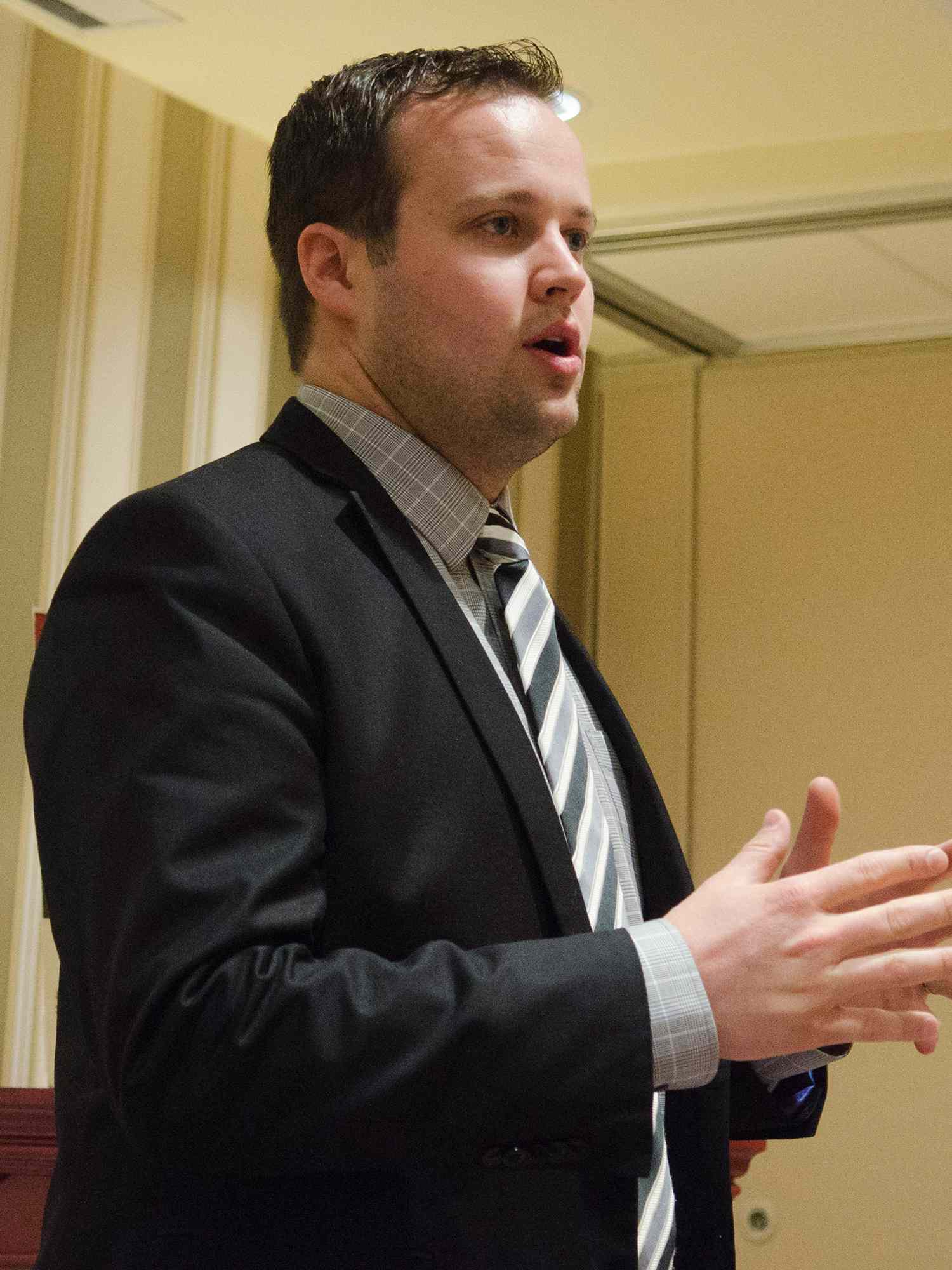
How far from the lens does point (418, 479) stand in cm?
109

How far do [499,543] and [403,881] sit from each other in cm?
33

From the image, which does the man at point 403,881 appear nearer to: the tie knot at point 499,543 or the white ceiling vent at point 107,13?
the tie knot at point 499,543

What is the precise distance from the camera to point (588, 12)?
2.48m

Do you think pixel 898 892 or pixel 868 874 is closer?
pixel 868 874

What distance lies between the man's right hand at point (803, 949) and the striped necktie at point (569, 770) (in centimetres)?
15

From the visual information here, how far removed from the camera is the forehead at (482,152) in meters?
1.12

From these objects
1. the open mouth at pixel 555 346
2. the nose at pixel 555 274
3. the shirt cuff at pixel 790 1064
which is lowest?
the shirt cuff at pixel 790 1064

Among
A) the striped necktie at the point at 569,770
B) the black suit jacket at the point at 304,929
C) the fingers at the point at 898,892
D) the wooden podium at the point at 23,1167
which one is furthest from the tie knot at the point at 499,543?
the wooden podium at the point at 23,1167

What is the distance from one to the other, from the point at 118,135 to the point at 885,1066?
2833 millimetres

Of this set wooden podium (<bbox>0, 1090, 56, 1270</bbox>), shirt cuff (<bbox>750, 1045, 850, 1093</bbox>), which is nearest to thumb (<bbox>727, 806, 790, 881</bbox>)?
shirt cuff (<bbox>750, 1045, 850, 1093</bbox>)

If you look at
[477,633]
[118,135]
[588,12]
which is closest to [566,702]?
[477,633]

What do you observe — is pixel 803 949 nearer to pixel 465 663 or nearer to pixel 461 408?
pixel 465 663

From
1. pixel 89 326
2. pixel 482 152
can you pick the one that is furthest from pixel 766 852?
pixel 89 326

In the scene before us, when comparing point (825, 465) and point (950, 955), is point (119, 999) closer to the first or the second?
point (950, 955)
